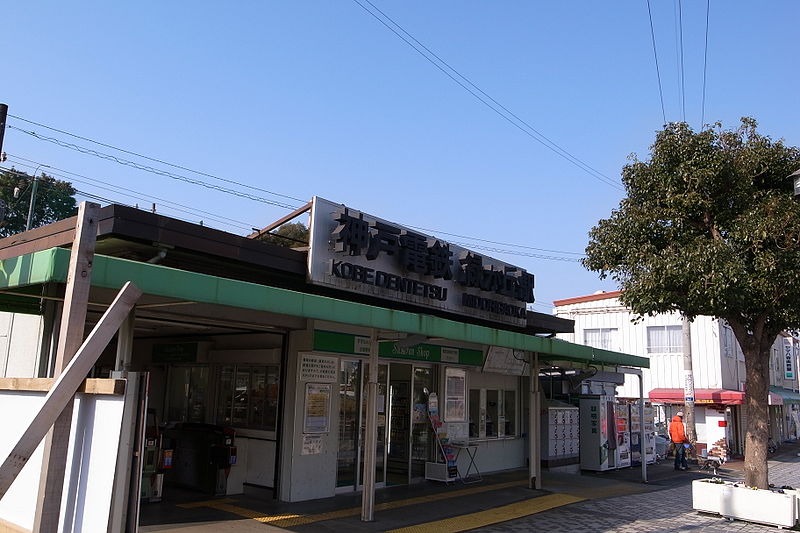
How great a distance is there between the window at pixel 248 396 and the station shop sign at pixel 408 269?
7.29 feet

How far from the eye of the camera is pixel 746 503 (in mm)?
11125

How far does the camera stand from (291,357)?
427 inches

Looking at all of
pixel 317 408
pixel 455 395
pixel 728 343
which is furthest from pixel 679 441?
pixel 317 408

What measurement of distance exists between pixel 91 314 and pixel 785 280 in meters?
10.9

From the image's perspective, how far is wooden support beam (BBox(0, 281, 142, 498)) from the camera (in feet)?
13.1

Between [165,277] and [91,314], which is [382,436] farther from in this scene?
[165,277]

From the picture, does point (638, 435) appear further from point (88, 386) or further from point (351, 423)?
point (88, 386)

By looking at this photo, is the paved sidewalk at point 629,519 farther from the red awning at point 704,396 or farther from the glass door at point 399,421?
the red awning at point 704,396

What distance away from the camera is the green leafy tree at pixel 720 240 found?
1017 centimetres

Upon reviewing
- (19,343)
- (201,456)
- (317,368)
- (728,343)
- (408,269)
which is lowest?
(201,456)

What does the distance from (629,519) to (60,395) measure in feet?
31.7

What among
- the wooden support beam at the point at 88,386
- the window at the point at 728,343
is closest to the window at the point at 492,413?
the wooden support beam at the point at 88,386

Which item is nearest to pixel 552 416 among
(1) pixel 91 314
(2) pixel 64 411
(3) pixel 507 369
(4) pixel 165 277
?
(3) pixel 507 369

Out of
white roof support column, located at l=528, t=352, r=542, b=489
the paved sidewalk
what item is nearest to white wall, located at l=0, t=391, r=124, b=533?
the paved sidewalk
